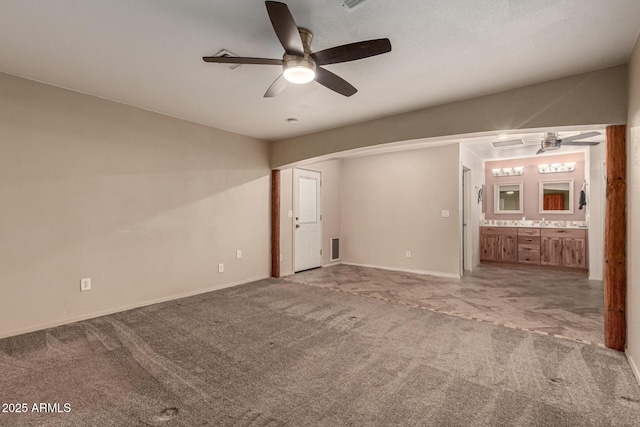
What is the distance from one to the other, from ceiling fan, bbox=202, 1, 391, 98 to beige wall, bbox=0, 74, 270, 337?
2.33 meters

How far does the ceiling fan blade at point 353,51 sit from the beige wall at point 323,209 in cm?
379

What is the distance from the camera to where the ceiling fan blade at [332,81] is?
2.34 metres

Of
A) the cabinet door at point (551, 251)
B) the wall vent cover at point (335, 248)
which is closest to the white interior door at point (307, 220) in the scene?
the wall vent cover at point (335, 248)

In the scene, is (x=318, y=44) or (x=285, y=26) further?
(x=318, y=44)

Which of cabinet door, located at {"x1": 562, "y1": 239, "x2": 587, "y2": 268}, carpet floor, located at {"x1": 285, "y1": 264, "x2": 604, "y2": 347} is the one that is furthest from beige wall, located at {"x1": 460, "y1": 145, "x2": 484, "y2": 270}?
cabinet door, located at {"x1": 562, "y1": 239, "x2": 587, "y2": 268}

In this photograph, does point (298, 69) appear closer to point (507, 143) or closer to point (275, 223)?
point (275, 223)

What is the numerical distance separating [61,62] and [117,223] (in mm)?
1822

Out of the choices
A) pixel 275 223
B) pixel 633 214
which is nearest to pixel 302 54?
pixel 633 214

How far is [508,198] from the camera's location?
24.9ft

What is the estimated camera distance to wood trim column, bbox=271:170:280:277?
565 centimetres

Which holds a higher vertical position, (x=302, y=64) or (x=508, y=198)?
(x=302, y=64)

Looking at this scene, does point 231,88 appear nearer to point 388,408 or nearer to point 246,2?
point 246,2

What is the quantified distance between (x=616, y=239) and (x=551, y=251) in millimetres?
4578

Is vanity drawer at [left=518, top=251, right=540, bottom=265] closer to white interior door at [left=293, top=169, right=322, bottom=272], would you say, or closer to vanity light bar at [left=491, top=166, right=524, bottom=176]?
vanity light bar at [left=491, top=166, right=524, bottom=176]
